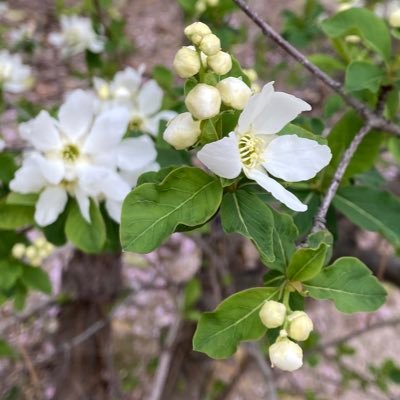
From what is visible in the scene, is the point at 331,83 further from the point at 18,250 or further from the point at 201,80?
the point at 18,250

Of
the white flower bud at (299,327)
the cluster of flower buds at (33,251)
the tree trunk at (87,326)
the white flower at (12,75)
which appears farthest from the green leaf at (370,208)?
the tree trunk at (87,326)

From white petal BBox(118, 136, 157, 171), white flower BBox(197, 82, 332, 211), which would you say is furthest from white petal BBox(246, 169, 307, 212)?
white petal BBox(118, 136, 157, 171)

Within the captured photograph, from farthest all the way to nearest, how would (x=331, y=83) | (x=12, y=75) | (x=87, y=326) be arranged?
(x=87, y=326) → (x=12, y=75) → (x=331, y=83)

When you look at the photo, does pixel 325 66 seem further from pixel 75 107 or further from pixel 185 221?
pixel 185 221

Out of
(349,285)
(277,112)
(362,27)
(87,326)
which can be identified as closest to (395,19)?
(362,27)

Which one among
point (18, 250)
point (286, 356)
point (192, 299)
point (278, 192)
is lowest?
point (192, 299)

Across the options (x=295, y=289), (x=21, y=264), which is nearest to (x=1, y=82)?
(x=21, y=264)

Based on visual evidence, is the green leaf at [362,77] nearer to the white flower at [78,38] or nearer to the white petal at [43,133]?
the white petal at [43,133]

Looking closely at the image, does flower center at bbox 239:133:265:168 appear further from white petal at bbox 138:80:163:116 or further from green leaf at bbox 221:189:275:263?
white petal at bbox 138:80:163:116
